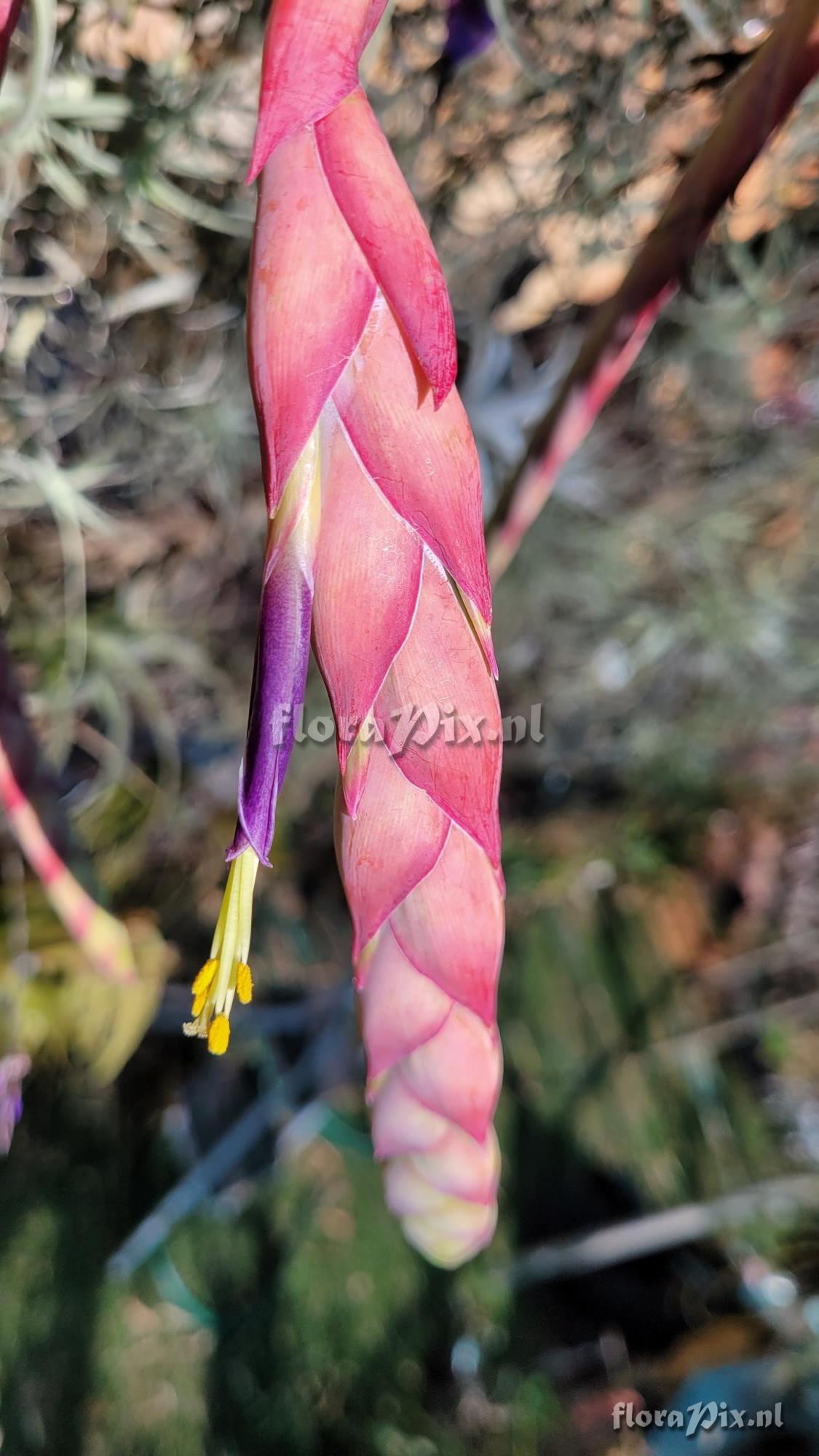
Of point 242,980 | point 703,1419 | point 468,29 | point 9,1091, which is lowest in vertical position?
point 703,1419

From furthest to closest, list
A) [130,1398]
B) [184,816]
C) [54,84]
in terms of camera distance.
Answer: [184,816] < [130,1398] < [54,84]

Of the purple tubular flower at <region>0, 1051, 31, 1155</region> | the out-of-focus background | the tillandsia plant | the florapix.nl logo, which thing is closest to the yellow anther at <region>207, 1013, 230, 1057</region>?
the tillandsia plant

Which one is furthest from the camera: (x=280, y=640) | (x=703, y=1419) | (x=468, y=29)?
(x=703, y=1419)

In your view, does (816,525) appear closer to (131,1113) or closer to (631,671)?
(631,671)

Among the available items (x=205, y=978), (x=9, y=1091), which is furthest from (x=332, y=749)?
(x=205, y=978)

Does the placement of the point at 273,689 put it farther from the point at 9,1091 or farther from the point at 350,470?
the point at 9,1091

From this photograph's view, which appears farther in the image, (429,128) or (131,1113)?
(131,1113)

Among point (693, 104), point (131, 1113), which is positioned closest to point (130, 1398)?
point (131, 1113)

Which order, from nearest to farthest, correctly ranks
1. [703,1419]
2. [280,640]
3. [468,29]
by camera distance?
[280,640], [468,29], [703,1419]
